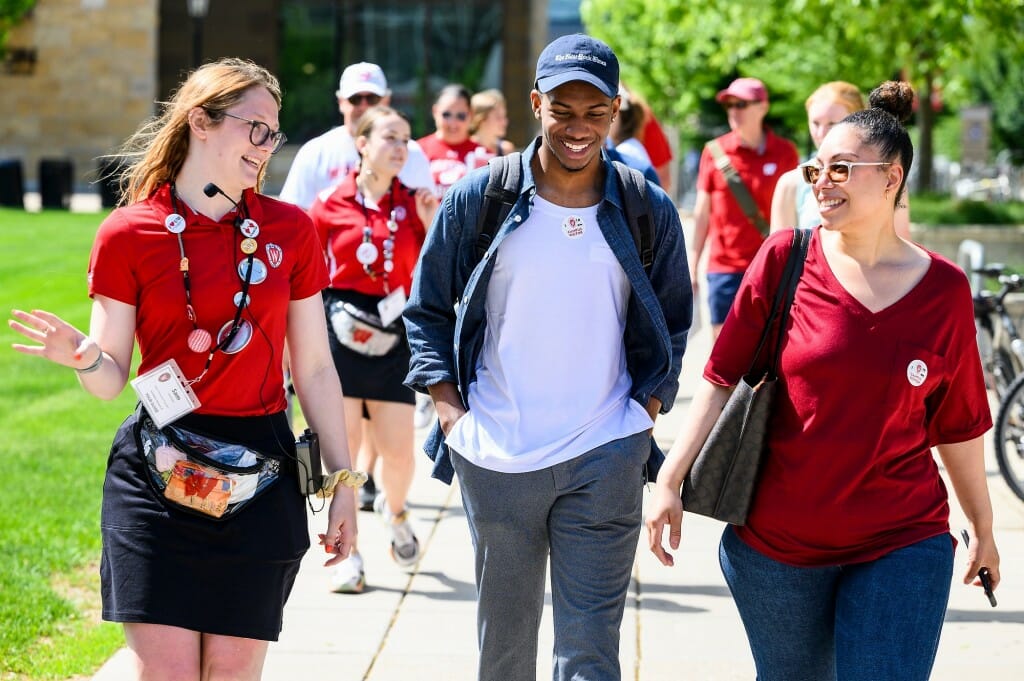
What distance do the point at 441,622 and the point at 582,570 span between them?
6.97 feet

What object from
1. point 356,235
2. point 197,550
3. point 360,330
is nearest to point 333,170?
point 356,235

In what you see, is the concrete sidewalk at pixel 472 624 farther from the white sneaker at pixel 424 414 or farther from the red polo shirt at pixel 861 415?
the white sneaker at pixel 424 414

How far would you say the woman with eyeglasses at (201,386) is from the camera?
3502mm

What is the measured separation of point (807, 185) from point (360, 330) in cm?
205

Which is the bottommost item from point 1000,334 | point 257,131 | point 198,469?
point 1000,334

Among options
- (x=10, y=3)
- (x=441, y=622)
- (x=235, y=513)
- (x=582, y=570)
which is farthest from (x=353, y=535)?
Answer: (x=10, y=3)

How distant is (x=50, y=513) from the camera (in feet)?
24.3

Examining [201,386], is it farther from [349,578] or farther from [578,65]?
[349,578]

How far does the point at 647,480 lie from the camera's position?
401cm

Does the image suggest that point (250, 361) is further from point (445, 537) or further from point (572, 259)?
point (445, 537)

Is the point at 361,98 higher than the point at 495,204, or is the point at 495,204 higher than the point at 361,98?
the point at 495,204

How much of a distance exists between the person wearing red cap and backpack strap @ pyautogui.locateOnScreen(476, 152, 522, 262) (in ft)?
14.8

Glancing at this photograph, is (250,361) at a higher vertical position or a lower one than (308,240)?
lower

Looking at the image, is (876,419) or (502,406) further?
(502,406)
